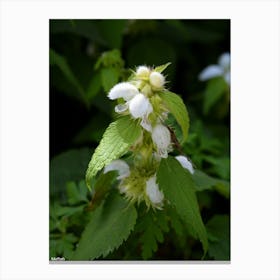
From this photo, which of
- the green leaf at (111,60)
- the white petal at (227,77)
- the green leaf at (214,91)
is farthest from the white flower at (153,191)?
the white petal at (227,77)

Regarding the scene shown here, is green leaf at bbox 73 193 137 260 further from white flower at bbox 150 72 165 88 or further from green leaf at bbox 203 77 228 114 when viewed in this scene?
green leaf at bbox 203 77 228 114

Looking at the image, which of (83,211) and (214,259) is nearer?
(214,259)

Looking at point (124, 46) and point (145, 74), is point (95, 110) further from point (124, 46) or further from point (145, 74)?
point (145, 74)

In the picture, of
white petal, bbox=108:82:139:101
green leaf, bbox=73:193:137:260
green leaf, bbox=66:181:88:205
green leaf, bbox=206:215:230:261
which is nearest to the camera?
white petal, bbox=108:82:139:101

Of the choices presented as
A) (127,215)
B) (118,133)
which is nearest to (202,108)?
(127,215)

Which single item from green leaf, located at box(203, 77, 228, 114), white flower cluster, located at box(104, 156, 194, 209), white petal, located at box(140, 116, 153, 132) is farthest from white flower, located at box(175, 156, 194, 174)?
green leaf, located at box(203, 77, 228, 114)

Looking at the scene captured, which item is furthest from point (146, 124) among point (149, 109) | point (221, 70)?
point (221, 70)

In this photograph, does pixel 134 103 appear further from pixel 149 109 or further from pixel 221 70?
pixel 221 70

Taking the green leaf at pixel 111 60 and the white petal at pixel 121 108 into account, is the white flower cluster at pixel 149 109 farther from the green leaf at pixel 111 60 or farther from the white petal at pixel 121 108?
the green leaf at pixel 111 60
